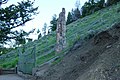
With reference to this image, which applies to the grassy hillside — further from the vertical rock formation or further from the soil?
the soil

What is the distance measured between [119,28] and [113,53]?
2.41 meters

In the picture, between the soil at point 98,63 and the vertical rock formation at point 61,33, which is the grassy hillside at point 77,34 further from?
the soil at point 98,63

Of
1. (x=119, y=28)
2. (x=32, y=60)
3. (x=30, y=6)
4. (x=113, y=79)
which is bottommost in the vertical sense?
(x=32, y=60)

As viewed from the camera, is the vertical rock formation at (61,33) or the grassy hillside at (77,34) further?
the vertical rock formation at (61,33)

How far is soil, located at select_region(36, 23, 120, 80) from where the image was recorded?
7062mm

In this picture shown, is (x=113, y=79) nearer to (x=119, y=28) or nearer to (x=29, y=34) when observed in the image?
(x=119, y=28)

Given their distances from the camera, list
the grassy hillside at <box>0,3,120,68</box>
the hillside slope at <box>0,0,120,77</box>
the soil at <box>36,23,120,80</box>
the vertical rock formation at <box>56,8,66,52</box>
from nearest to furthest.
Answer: the soil at <box>36,23,120,80</box> → the hillside slope at <box>0,0,120,77</box> → the grassy hillside at <box>0,3,120,68</box> → the vertical rock formation at <box>56,8,66,52</box>

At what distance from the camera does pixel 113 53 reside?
26.1 ft

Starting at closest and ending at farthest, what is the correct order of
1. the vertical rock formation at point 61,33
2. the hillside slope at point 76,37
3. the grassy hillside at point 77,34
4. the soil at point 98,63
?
1. the soil at point 98,63
2. the hillside slope at point 76,37
3. the grassy hillside at point 77,34
4. the vertical rock formation at point 61,33

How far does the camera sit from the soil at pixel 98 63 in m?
7.06

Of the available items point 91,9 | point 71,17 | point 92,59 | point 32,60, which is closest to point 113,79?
point 92,59

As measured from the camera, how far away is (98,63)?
7.80 m

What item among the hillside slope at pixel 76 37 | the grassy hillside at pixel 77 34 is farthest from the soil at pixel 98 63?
the grassy hillside at pixel 77 34

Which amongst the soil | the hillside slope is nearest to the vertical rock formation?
the hillside slope
